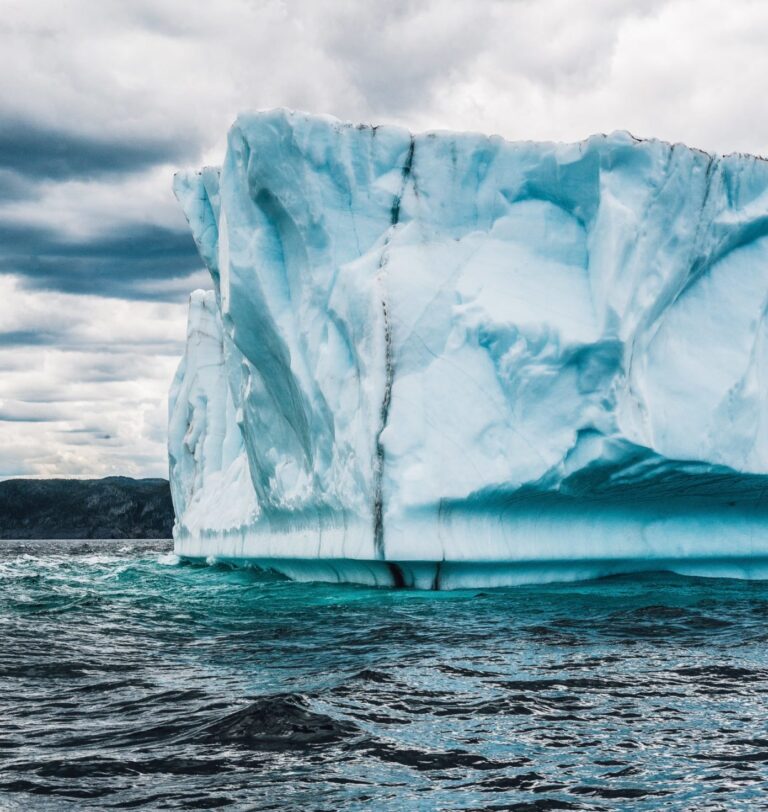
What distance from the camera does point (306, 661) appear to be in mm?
6695

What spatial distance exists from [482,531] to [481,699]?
5.39 m

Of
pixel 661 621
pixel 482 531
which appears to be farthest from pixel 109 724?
pixel 482 531

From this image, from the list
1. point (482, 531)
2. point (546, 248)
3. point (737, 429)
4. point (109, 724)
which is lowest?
point (109, 724)

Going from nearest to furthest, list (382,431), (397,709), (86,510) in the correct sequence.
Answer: (397,709) → (382,431) → (86,510)

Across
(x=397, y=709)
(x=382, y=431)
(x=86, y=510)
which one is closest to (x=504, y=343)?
(x=382, y=431)

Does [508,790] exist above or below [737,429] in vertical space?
below

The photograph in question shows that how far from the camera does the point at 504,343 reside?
35.8ft

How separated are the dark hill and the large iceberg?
7975 centimetres

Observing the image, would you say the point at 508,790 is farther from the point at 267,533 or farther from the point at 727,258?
the point at 267,533

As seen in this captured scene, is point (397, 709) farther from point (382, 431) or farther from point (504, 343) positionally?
point (504, 343)

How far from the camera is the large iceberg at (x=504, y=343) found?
10.8 m

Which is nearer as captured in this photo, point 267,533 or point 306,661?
point 306,661

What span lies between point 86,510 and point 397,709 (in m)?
95.4

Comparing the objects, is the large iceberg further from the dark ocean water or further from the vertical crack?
the dark ocean water
